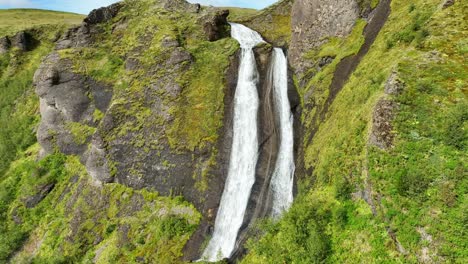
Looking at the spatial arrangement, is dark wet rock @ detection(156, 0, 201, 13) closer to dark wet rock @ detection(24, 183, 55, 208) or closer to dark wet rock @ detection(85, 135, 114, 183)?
dark wet rock @ detection(85, 135, 114, 183)

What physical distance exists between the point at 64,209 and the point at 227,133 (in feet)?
64.4

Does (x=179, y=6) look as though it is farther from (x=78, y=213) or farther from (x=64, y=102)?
(x=78, y=213)

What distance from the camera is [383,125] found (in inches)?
647

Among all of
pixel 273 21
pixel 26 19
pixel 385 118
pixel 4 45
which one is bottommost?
pixel 385 118

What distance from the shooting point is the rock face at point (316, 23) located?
32.4m

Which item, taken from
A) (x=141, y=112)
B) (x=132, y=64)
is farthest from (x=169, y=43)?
(x=141, y=112)

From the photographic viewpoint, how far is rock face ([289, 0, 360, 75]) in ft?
106

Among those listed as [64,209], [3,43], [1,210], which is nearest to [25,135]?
[1,210]

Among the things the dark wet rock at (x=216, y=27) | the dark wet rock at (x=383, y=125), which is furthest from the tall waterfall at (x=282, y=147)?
the dark wet rock at (x=383, y=125)

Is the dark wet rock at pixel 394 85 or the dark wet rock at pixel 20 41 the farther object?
the dark wet rock at pixel 20 41

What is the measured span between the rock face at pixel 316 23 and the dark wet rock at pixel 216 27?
9.43 metres

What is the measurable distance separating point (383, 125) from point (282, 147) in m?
13.7

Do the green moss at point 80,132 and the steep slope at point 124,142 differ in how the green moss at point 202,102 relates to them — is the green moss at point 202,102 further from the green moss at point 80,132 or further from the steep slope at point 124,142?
the green moss at point 80,132

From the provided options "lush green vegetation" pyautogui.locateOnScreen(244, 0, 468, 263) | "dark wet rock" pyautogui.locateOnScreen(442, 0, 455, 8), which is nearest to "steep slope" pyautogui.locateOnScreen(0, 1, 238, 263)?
"lush green vegetation" pyautogui.locateOnScreen(244, 0, 468, 263)
